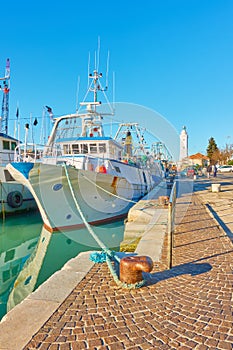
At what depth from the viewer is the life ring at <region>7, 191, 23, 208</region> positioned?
1705 centimetres

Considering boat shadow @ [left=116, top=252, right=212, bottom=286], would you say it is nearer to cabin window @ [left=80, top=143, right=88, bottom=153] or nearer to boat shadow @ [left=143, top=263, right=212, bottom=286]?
boat shadow @ [left=143, top=263, right=212, bottom=286]

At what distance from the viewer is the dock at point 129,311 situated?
2746 mm

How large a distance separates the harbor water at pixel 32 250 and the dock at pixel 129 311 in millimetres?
2574

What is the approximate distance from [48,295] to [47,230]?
A: 918cm

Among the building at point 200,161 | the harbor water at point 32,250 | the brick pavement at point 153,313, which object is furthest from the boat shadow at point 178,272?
the building at point 200,161

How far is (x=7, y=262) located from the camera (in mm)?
9414

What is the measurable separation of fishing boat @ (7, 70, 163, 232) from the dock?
4147 mm

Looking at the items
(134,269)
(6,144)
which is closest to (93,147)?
(6,144)

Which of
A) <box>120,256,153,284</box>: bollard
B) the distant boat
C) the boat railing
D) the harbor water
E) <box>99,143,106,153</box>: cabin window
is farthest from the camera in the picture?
the distant boat

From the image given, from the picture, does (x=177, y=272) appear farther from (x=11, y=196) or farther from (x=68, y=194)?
(x=11, y=196)

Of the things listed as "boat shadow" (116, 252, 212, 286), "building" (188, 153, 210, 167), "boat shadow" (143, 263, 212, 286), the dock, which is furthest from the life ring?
"building" (188, 153, 210, 167)

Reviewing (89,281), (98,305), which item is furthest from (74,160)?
(98,305)

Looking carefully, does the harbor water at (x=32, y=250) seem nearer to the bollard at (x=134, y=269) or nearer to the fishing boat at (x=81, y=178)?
the fishing boat at (x=81, y=178)

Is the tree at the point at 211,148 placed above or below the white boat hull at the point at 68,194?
above
